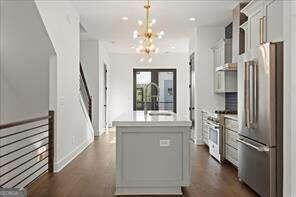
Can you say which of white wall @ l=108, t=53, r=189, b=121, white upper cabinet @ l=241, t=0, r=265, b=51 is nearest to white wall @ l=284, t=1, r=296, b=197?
white upper cabinet @ l=241, t=0, r=265, b=51

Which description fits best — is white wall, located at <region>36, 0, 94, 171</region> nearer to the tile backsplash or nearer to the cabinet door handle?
the cabinet door handle

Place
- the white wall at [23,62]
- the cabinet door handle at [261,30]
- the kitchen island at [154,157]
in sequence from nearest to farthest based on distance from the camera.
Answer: the kitchen island at [154,157] < the cabinet door handle at [261,30] < the white wall at [23,62]

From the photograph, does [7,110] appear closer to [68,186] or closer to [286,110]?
[68,186]

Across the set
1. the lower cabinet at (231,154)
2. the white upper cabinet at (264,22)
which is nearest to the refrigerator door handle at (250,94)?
the white upper cabinet at (264,22)

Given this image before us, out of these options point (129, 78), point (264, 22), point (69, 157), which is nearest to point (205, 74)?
point (69, 157)

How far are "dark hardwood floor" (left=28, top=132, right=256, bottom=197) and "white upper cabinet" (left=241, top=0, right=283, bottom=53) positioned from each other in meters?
1.90

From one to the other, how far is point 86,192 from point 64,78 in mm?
2359

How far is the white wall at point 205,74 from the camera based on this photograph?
8.81m

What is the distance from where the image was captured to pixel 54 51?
5492mm

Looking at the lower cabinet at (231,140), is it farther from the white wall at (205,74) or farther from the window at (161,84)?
the window at (161,84)

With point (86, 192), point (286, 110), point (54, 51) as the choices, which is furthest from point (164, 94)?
point (286, 110)

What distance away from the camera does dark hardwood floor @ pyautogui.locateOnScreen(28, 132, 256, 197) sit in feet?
14.5

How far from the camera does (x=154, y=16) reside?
7793mm

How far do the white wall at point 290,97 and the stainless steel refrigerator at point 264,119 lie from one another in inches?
19.5
